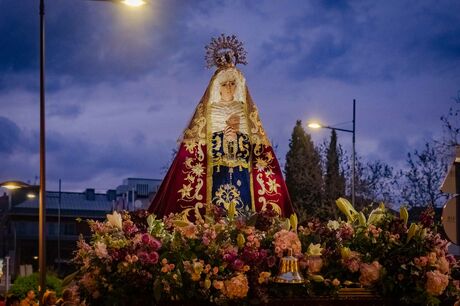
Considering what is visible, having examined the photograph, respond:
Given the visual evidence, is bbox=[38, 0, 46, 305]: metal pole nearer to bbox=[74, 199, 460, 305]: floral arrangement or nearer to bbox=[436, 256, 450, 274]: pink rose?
bbox=[74, 199, 460, 305]: floral arrangement

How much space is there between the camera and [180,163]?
45.3 ft

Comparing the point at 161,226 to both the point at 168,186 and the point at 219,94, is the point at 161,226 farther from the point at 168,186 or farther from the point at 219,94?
the point at 219,94

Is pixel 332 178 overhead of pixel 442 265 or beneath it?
overhead

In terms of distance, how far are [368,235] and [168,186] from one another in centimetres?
445

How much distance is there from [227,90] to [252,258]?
559cm

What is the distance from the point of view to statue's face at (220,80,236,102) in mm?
14391

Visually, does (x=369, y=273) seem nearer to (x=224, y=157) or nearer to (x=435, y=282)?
(x=435, y=282)

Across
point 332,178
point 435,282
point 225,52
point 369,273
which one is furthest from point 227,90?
point 332,178

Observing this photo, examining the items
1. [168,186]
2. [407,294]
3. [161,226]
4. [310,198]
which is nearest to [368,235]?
[407,294]

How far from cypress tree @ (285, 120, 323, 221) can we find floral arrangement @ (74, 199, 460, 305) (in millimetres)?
35347

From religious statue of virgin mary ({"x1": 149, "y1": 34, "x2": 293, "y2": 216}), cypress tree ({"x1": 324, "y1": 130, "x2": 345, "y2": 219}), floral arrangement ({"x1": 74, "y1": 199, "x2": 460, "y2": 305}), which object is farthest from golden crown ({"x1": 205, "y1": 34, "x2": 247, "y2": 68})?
cypress tree ({"x1": 324, "y1": 130, "x2": 345, "y2": 219})

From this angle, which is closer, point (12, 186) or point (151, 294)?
point (151, 294)

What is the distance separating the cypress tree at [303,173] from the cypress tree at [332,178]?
0.50 metres

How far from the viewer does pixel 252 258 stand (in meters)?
9.34
